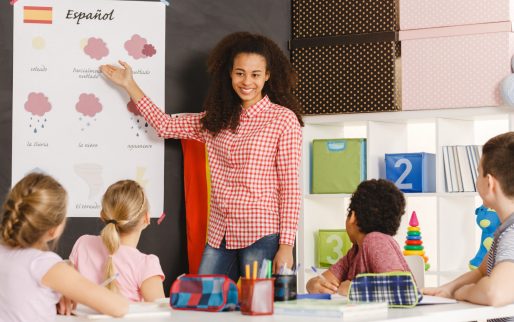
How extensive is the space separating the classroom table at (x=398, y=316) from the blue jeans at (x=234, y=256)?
4.15 feet

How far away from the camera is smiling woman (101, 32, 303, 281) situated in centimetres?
339

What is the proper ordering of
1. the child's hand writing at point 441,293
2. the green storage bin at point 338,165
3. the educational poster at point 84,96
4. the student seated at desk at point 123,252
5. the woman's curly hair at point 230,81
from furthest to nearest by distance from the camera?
the green storage bin at point 338,165 → the educational poster at point 84,96 → the woman's curly hair at point 230,81 → the student seated at desk at point 123,252 → the child's hand writing at point 441,293

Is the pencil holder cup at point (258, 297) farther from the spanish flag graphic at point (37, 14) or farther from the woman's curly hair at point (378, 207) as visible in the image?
the spanish flag graphic at point (37, 14)

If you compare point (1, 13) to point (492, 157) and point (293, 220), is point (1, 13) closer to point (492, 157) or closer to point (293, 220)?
point (293, 220)

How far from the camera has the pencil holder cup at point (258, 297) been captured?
6.42 ft

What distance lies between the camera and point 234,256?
11.3 feet

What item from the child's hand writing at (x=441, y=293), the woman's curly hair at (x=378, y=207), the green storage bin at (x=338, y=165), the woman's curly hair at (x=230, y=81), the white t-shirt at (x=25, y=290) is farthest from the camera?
the green storage bin at (x=338, y=165)

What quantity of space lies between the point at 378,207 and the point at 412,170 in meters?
1.19

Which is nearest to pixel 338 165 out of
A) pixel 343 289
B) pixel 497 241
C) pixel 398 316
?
pixel 343 289

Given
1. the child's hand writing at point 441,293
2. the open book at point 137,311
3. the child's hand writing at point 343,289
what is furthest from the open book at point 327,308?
the child's hand writing at point 343,289

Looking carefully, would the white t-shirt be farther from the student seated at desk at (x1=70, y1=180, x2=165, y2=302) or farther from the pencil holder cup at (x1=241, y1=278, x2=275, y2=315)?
the student seated at desk at (x1=70, y1=180, x2=165, y2=302)

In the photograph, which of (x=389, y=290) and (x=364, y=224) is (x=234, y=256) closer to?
(x=364, y=224)

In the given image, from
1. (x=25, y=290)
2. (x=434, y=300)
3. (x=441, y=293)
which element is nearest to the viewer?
(x=25, y=290)

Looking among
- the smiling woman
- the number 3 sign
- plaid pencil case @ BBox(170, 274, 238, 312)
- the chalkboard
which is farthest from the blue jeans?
plaid pencil case @ BBox(170, 274, 238, 312)
